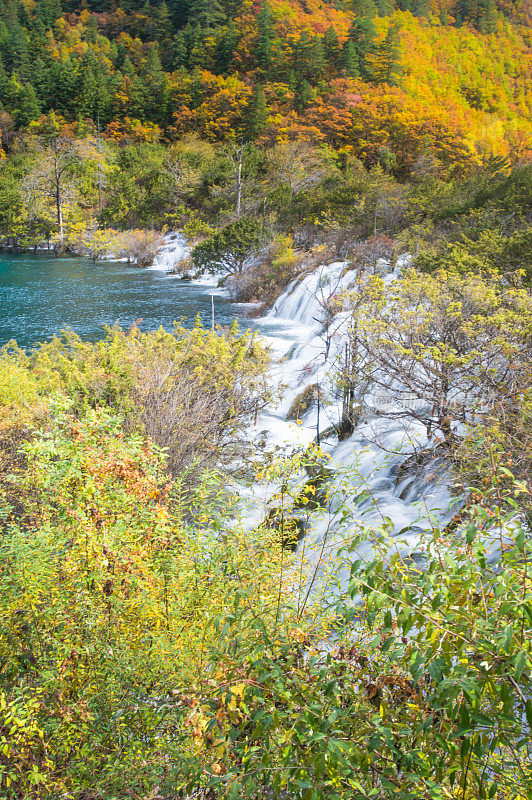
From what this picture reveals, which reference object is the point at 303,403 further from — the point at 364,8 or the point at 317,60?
the point at 364,8

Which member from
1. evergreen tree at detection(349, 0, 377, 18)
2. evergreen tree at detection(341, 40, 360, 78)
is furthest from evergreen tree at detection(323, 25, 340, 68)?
evergreen tree at detection(349, 0, 377, 18)

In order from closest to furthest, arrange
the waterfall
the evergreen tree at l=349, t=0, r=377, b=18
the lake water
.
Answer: the lake water → the waterfall → the evergreen tree at l=349, t=0, r=377, b=18

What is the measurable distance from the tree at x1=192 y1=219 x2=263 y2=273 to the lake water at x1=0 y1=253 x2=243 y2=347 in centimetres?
147

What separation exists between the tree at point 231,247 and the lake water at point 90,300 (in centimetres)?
147

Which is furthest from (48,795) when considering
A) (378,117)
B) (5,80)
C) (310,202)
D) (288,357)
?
(5,80)

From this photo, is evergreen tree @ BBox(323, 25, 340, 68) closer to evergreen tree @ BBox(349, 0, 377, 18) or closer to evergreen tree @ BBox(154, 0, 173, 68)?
evergreen tree @ BBox(349, 0, 377, 18)

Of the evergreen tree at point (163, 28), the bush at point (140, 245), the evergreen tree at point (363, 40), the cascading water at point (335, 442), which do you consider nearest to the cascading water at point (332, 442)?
the cascading water at point (335, 442)

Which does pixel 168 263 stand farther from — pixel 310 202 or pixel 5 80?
pixel 5 80

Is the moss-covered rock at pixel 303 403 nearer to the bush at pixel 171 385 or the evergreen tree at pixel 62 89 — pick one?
the bush at pixel 171 385

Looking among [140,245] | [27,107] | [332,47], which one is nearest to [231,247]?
[140,245]

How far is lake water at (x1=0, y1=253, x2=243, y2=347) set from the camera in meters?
17.7

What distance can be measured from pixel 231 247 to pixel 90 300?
6.84m

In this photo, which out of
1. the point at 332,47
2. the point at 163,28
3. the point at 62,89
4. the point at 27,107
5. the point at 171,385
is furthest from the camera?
the point at 163,28

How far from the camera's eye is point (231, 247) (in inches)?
934
